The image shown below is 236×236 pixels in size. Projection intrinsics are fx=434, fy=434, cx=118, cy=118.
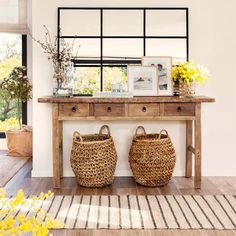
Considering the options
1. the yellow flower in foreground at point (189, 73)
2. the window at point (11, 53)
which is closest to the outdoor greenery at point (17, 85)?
the window at point (11, 53)

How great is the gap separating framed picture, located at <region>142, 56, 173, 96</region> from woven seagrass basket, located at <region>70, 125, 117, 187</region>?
72cm

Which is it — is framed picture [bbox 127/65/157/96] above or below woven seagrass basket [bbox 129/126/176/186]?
above

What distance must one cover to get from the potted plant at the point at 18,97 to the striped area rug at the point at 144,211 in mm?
2376

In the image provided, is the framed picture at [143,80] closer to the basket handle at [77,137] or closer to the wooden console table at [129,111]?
the wooden console table at [129,111]

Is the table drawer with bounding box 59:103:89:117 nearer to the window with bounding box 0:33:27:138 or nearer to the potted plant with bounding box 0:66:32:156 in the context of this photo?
the potted plant with bounding box 0:66:32:156

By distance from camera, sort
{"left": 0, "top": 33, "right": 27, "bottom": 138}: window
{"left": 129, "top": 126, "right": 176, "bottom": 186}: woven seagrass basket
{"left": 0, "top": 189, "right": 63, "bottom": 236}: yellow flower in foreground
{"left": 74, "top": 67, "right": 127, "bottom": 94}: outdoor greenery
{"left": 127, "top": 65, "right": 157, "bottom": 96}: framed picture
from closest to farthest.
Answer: {"left": 0, "top": 189, "right": 63, "bottom": 236}: yellow flower in foreground → {"left": 129, "top": 126, "right": 176, "bottom": 186}: woven seagrass basket → {"left": 127, "top": 65, "right": 157, "bottom": 96}: framed picture → {"left": 74, "top": 67, "right": 127, "bottom": 94}: outdoor greenery → {"left": 0, "top": 33, "right": 27, "bottom": 138}: window

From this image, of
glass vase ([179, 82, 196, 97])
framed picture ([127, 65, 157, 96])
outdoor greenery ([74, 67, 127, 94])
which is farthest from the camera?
outdoor greenery ([74, 67, 127, 94])

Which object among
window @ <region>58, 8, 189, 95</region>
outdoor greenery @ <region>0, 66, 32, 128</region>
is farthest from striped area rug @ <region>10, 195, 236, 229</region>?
outdoor greenery @ <region>0, 66, 32, 128</region>

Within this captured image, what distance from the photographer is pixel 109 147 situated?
3.84 m

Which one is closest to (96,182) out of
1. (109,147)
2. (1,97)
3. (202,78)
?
(109,147)

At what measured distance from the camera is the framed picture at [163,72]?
4.09m

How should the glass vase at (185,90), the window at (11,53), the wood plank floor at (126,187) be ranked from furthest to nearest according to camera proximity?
the window at (11,53) → the glass vase at (185,90) → the wood plank floor at (126,187)

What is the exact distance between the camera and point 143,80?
13.3ft

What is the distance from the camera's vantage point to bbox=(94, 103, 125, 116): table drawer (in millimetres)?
3750
